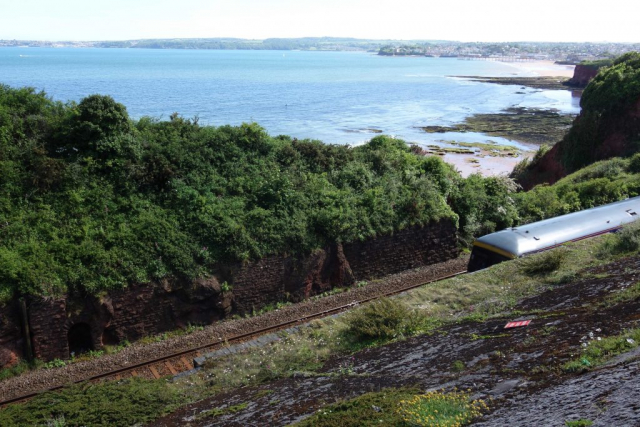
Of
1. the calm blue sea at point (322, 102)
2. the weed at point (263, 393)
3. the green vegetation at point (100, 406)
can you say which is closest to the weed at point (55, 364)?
the green vegetation at point (100, 406)

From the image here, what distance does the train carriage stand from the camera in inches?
693

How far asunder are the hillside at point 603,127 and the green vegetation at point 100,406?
31504mm

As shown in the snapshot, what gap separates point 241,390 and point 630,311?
7.54m

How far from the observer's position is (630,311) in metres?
9.10

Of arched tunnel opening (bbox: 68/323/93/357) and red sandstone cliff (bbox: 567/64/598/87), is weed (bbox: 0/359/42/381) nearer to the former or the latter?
arched tunnel opening (bbox: 68/323/93/357)

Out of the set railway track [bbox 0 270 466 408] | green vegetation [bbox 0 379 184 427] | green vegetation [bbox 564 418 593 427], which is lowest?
railway track [bbox 0 270 466 408]

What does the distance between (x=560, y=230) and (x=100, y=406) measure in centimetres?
1576

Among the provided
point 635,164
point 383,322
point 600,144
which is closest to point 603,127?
point 600,144

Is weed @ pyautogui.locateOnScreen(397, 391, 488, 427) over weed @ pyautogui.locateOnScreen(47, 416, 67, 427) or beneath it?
over

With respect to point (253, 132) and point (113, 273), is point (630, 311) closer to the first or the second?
point (113, 273)

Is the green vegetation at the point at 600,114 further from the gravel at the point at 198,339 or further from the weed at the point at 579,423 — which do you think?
the weed at the point at 579,423

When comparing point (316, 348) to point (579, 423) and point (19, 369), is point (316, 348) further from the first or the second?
point (579, 423)

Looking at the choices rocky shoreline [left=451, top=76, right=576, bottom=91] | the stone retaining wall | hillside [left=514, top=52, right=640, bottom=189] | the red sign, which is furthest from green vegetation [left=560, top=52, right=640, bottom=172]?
rocky shoreline [left=451, top=76, right=576, bottom=91]

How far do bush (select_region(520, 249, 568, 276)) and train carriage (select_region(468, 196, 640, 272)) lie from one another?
1.43 m
